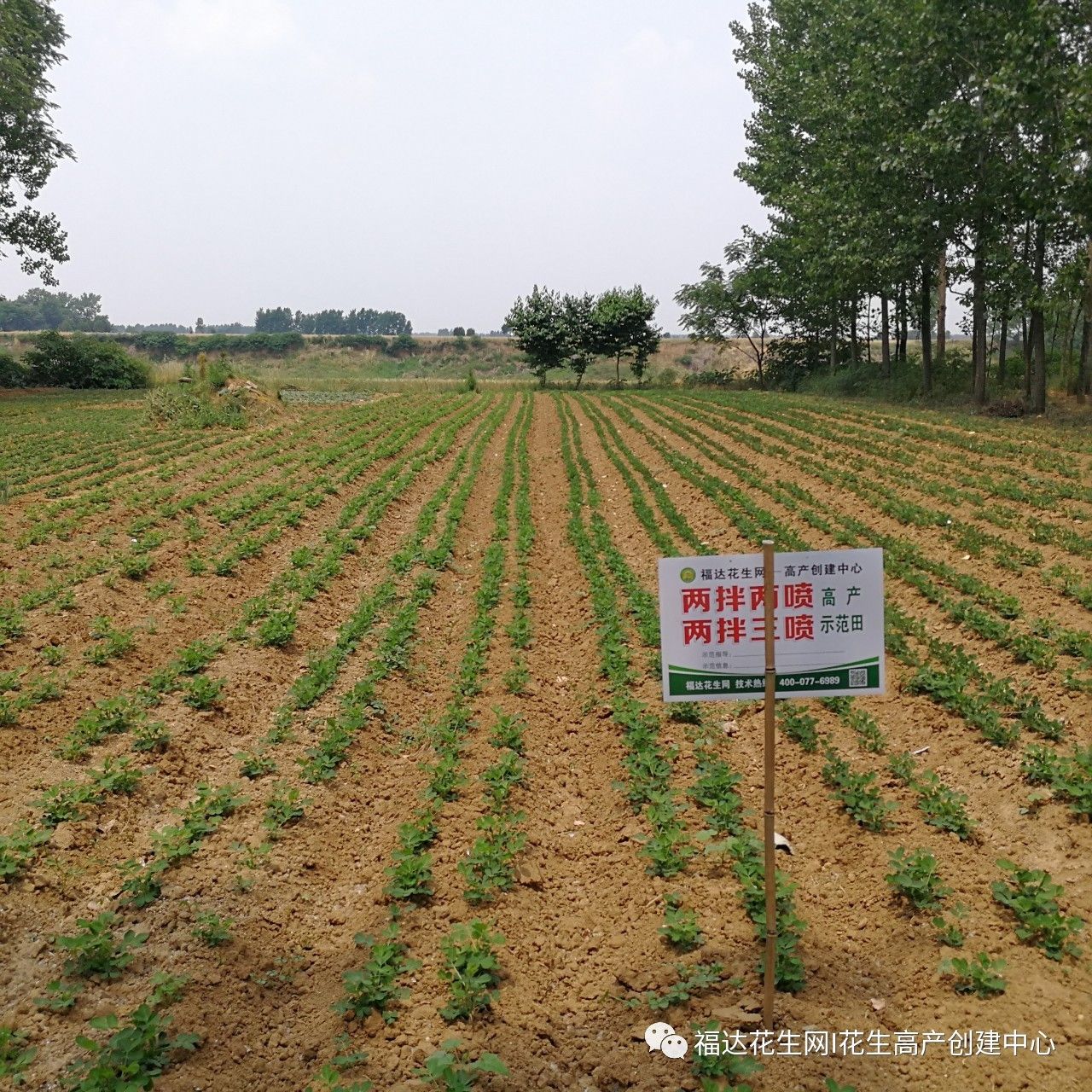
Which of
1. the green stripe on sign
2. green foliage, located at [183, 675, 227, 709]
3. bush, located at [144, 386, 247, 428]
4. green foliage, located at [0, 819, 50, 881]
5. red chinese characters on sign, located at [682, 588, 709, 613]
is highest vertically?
bush, located at [144, 386, 247, 428]

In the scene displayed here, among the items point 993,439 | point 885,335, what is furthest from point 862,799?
point 885,335

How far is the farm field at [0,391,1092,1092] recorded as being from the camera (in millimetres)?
3549

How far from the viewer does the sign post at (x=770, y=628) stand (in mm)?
3568

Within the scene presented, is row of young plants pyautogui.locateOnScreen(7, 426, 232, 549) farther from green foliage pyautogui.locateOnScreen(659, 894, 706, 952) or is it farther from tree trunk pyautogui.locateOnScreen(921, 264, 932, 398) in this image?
tree trunk pyautogui.locateOnScreen(921, 264, 932, 398)

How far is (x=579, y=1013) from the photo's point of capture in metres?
3.76

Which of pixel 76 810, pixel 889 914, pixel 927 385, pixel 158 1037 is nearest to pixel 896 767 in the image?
pixel 889 914

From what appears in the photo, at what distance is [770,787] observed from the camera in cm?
364

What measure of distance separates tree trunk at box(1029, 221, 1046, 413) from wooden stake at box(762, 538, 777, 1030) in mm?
19801

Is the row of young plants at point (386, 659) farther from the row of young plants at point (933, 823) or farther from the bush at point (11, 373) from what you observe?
the bush at point (11, 373)

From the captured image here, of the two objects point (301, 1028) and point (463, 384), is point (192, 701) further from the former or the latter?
point (463, 384)

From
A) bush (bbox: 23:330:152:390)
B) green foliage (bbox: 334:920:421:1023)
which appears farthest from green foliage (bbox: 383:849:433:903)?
bush (bbox: 23:330:152:390)

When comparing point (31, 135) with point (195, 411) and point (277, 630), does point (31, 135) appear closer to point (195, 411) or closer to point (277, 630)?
point (195, 411)

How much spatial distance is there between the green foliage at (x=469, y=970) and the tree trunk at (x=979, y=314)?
892 inches

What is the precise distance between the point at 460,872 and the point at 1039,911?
3.14m
